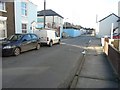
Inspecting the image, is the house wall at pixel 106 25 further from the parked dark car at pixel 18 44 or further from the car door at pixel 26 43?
the car door at pixel 26 43

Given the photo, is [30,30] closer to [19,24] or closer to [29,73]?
[19,24]

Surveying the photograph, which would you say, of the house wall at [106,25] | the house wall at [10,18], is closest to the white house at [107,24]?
the house wall at [106,25]

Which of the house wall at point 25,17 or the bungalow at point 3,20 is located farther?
the house wall at point 25,17

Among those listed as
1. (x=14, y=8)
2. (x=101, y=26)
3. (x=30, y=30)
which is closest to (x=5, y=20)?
(x=14, y=8)

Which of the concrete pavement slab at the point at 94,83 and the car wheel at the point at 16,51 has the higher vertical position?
the car wheel at the point at 16,51

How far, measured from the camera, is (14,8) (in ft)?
64.1

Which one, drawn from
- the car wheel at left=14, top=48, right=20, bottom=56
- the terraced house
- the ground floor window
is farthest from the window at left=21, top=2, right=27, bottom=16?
the car wheel at left=14, top=48, right=20, bottom=56

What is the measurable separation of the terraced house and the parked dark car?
555 centimetres

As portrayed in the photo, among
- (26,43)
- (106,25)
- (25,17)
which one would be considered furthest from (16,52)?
(106,25)

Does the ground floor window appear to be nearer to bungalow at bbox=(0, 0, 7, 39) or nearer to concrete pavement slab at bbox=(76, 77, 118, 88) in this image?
bungalow at bbox=(0, 0, 7, 39)

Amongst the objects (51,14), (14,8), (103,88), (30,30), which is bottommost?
(103,88)

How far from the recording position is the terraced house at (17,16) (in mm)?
19298

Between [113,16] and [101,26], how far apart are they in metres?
3.92

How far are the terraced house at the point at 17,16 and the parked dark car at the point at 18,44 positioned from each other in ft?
18.2
